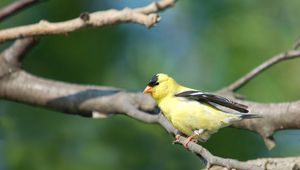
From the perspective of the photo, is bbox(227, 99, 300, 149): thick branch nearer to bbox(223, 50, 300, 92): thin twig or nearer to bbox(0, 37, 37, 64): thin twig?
bbox(223, 50, 300, 92): thin twig

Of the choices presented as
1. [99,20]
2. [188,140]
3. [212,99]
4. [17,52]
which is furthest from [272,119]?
[17,52]

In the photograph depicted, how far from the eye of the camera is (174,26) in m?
5.47

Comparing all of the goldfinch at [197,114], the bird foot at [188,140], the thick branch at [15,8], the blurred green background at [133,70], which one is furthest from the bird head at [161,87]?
the blurred green background at [133,70]

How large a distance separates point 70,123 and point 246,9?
1497 mm

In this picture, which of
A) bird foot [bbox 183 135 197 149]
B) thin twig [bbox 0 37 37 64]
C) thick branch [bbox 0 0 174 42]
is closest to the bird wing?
bird foot [bbox 183 135 197 149]

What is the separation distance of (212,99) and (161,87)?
1.07 feet

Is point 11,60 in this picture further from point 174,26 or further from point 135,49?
point 174,26

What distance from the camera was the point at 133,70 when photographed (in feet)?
16.5

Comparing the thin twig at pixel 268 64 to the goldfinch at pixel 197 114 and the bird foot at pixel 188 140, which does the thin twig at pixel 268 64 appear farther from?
the bird foot at pixel 188 140

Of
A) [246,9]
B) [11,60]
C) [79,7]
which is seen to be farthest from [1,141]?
[246,9]

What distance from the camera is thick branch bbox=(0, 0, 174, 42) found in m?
2.64

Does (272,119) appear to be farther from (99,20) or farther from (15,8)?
(15,8)

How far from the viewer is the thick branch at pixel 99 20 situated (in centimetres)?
264

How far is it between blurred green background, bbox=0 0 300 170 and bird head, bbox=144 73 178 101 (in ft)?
3.95
